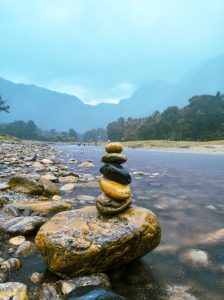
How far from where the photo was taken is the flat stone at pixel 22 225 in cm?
724

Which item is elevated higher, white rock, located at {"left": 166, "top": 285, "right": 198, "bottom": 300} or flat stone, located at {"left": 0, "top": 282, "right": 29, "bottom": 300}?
flat stone, located at {"left": 0, "top": 282, "right": 29, "bottom": 300}

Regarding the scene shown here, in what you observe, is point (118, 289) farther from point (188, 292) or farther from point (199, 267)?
point (199, 267)

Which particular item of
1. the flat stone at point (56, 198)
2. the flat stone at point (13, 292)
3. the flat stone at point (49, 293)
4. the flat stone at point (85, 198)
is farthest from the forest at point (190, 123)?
the flat stone at point (13, 292)

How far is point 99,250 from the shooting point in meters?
5.25

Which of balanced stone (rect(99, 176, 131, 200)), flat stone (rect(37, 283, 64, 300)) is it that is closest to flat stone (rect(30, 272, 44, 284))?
flat stone (rect(37, 283, 64, 300))

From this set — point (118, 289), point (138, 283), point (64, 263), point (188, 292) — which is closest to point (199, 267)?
point (188, 292)

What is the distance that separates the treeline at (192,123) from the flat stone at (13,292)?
293ft

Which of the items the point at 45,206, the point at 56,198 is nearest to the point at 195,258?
the point at 45,206

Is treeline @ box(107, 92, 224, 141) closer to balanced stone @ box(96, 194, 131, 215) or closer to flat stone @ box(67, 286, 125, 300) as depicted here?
balanced stone @ box(96, 194, 131, 215)

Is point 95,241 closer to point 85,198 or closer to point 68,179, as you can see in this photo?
point 85,198

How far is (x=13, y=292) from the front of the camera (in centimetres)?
436

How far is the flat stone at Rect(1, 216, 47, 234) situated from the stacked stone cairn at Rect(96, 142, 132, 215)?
6.70ft

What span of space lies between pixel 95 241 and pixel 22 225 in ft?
9.18

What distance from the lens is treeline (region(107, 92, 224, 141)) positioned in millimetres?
92500
